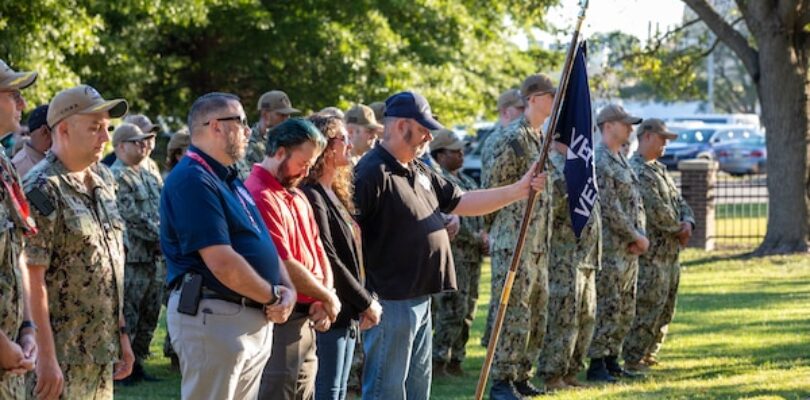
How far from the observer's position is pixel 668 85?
82.9ft

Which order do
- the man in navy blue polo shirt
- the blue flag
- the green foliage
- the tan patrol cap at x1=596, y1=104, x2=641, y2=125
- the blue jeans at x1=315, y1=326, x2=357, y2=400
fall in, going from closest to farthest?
the man in navy blue polo shirt < the blue jeans at x1=315, y1=326, x2=357, y2=400 < the blue flag < the tan patrol cap at x1=596, y1=104, x2=641, y2=125 < the green foliage

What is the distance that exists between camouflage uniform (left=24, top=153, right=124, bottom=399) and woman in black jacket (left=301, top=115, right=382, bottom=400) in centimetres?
104

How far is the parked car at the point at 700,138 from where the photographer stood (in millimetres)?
47125

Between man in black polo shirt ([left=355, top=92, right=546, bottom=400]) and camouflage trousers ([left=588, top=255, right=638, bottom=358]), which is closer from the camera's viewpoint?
man in black polo shirt ([left=355, top=92, right=546, bottom=400])

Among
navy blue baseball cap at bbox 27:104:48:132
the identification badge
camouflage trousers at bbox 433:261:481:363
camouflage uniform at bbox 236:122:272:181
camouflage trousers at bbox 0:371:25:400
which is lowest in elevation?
camouflage trousers at bbox 433:261:481:363

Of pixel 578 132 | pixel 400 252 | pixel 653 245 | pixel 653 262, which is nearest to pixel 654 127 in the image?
pixel 653 245

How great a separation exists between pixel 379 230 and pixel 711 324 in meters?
8.23

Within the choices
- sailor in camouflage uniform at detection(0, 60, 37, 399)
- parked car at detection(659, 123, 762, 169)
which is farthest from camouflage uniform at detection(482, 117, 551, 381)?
parked car at detection(659, 123, 762, 169)

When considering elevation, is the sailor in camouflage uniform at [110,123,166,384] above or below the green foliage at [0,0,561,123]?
below

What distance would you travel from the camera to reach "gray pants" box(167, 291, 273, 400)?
5.62 meters

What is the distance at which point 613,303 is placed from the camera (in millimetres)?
11336

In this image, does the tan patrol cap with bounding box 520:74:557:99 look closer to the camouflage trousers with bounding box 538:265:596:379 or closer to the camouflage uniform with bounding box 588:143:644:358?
the camouflage trousers with bounding box 538:265:596:379

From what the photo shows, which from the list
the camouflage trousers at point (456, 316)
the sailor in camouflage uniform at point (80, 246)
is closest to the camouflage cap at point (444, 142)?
the camouflage trousers at point (456, 316)

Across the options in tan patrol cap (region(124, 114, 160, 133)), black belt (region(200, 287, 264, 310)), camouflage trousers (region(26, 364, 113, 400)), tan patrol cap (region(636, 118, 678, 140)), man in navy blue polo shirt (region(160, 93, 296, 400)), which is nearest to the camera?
man in navy blue polo shirt (region(160, 93, 296, 400))
